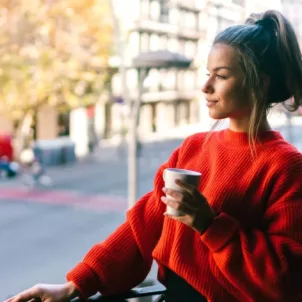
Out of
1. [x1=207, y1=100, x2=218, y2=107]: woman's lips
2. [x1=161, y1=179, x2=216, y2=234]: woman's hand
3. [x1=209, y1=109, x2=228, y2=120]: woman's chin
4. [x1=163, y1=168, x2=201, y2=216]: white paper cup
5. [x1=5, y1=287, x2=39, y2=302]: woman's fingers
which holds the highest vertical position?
[x1=207, y1=100, x2=218, y2=107]: woman's lips

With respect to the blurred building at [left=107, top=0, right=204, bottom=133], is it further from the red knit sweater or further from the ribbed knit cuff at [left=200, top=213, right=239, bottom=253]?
the ribbed knit cuff at [left=200, top=213, right=239, bottom=253]

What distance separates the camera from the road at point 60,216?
3688mm

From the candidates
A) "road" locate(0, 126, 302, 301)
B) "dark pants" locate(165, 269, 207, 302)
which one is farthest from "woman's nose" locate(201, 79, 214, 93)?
"road" locate(0, 126, 302, 301)

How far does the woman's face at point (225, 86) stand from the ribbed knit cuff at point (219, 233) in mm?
139

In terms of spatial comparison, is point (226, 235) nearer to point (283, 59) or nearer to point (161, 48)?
point (283, 59)

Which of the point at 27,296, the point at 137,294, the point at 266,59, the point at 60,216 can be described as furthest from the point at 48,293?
the point at 60,216

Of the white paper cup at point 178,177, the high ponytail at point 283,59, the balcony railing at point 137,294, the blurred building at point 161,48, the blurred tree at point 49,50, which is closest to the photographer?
the white paper cup at point 178,177

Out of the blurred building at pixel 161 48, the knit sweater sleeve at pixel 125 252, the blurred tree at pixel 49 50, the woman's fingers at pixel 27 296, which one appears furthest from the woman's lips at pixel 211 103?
the blurred tree at pixel 49 50

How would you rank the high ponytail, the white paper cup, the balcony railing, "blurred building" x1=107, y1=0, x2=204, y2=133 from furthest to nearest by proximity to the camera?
"blurred building" x1=107, y1=0, x2=204, y2=133, the balcony railing, the high ponytail, the white paper cup

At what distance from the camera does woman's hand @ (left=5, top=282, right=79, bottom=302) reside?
2.51 feet

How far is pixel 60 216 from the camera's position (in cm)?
566

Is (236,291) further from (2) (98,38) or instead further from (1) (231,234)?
(2) (98,38)

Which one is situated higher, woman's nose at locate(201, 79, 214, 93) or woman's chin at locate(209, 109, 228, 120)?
woman's nose at locate(201, 79, 214, 93)

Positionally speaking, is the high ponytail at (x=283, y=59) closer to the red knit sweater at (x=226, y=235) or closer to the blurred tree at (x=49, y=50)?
the red knit sweater at (x=226, y=235)
